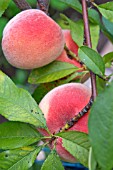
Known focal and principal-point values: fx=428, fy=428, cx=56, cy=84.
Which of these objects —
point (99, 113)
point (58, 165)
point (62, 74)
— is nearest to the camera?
point (99, 113)

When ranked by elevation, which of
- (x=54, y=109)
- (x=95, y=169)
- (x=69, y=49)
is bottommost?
(x=95, y=169)

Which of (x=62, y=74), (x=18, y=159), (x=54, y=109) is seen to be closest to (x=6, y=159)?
(x=18, y=159)

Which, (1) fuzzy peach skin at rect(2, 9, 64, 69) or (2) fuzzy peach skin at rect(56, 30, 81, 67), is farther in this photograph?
(2) fuzzy peach skin at rect(56, 30, 81, 67)

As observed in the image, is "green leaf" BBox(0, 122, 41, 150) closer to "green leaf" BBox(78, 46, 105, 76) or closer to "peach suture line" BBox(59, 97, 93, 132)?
"peach suture line" BBox(59, 97, 93, 132)

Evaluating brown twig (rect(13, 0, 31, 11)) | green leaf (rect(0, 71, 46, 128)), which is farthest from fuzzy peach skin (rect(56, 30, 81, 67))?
green leaf (rect(0, 71, 46, 128))

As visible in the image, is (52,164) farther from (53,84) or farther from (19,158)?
(53,84)

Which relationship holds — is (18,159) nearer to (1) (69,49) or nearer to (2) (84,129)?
(2) (84,129)
